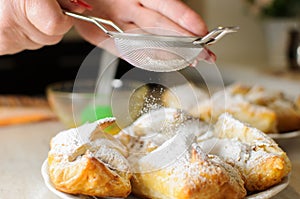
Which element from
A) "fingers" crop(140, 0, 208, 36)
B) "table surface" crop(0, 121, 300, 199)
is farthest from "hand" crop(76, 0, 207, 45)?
"table surface" crop(0, 121, 300, 199)

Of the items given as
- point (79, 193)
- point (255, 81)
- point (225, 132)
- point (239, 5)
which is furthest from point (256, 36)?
point (79, 193)

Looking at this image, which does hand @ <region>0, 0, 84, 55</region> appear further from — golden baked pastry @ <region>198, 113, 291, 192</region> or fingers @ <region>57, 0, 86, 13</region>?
golden baked pastry @ <region>198, 113, 291, 192</region>

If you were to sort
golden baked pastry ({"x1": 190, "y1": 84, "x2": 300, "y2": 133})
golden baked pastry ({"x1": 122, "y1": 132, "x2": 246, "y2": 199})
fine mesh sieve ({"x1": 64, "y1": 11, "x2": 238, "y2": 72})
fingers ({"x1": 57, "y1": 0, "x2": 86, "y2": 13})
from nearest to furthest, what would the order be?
golden baked pastry ({"x1": 122, "y1": 132, "x2": 246, "y2": 199})
fine mesh sieve ({"x1": 64, "y1": 11, "x2": 238, "y2": 72})
fingers ({"x1": 57, "y1": 0, "x2": 86, "y2": 13})
golden baked pastry ({"x1": 190, "y1": 84, "x2": 300, "y2": 133})

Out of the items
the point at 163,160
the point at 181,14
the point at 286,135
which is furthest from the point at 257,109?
the point at 163,160

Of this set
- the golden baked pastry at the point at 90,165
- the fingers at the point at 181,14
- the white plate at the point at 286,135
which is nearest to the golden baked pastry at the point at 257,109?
the white plate at the point at 286,135

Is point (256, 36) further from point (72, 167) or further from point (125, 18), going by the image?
point (72, 167)

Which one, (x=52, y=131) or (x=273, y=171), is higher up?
(x=273, y=171)

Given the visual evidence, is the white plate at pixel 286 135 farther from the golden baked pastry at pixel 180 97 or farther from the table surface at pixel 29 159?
the golden baked pastry at pixel 180 97
